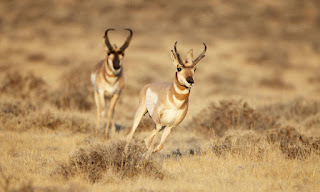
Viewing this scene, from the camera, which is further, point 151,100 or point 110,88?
point 110,88

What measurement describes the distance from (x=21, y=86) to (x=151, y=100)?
925 cm

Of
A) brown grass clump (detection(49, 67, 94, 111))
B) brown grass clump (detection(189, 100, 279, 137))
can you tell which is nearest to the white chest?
brown grass clump (detection(189, 100, 279, 137))

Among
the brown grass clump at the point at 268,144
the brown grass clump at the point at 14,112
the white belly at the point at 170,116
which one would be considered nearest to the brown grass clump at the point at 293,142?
the brown grass clump at the point at 268,144

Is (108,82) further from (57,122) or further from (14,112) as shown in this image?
(14,112)

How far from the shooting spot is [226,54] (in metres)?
42.8

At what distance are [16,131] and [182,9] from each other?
66017mm

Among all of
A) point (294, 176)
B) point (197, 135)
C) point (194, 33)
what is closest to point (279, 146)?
point (294, 176)

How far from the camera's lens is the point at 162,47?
46250 millimetres

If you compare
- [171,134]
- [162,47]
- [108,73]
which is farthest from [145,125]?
[162,47]

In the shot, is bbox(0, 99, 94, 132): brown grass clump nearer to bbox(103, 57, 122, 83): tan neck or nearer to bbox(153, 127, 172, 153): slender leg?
bbox(103, 57, 122, 83): tan neck

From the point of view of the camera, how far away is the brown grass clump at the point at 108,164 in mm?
5933

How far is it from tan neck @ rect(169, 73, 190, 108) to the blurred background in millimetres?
4857

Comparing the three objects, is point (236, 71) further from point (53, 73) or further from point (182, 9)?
point (182, 9)

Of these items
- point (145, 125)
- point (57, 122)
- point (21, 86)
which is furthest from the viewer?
point (21, 86)
